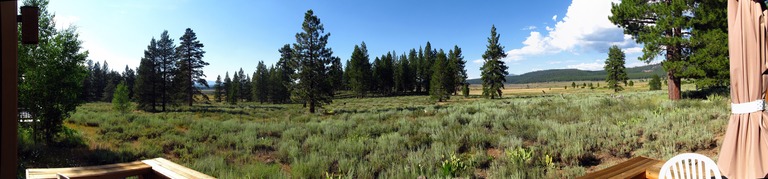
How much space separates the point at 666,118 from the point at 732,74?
7.85 m

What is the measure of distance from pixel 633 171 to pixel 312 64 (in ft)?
81.7

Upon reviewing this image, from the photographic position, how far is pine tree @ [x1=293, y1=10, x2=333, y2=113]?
26.8 m

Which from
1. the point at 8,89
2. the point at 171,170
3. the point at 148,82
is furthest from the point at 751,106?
the point at 148,82

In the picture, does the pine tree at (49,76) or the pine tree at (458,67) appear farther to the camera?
the pine tree at (458,67)

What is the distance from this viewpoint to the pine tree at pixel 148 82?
30.8m

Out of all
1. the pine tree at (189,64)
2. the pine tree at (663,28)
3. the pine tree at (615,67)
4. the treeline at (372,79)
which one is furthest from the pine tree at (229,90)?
the pine tree at (615,67)

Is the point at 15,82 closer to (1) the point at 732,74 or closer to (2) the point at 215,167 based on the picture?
(1) the point at 732,74

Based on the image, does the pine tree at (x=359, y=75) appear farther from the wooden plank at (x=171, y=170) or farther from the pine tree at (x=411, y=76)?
the wooden plank at (x=171, y=170)

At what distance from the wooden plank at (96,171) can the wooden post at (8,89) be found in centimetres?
174

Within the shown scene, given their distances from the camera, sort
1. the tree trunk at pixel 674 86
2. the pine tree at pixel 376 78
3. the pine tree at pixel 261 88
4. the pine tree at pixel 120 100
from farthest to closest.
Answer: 1. the pine tree at pixel 376 78
2. the pine tree at pixel 261 88
3. the pine tree at pixel 120 100
4. the tree trunk at pixel 674 86

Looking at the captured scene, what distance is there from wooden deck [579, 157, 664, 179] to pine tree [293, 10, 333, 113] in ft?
78.7

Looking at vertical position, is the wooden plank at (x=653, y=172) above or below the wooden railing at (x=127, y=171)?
below

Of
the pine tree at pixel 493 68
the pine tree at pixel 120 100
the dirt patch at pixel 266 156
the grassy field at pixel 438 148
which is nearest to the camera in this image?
the grassy field at pixel 438 148

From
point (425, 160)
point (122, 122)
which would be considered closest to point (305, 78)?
point (122, 122)
